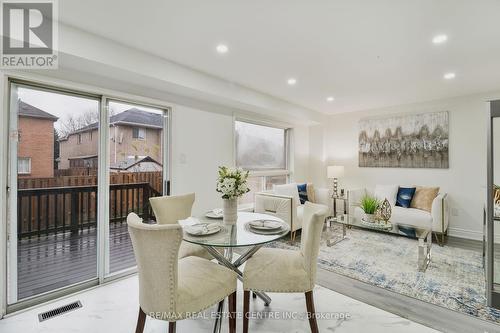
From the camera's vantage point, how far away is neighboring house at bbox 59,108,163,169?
2.50 m

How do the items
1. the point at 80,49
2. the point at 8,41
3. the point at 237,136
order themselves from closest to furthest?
the point at 8,41
the point at 80,49
the point at 237,136

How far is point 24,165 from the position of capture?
87.0 inches

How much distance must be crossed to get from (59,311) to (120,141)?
1.78 metres

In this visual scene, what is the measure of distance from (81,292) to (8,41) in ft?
7.77

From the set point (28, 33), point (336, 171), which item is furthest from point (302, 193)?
point (28, 33)

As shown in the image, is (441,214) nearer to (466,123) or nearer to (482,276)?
(482,276)

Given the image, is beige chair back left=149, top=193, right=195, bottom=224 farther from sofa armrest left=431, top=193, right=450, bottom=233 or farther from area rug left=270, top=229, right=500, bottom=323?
sofa armrest left=431, top=193, right=450, bottom=233

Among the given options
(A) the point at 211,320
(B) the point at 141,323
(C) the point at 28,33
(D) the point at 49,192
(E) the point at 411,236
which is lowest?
(A) the point at 211,320

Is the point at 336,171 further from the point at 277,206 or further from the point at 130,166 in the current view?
the point at 130,166

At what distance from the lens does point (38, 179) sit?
2309mm

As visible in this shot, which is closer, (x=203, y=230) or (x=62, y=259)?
(x=203, y=230)

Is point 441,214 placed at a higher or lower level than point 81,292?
higher

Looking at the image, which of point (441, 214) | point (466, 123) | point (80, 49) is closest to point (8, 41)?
point (80, 49)

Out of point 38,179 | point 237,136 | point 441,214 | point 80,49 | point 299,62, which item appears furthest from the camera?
point 237,136
